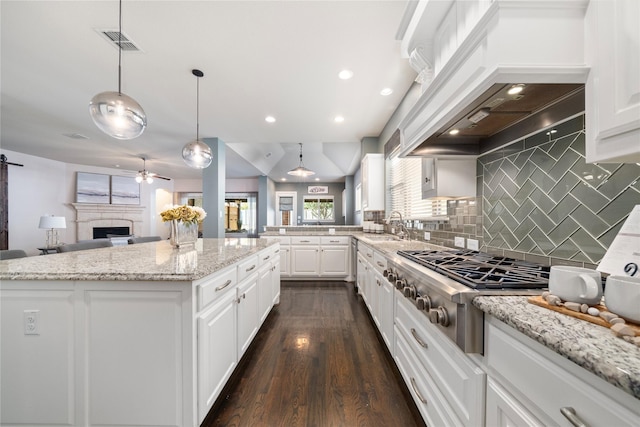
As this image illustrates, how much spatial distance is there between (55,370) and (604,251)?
2.54 meters

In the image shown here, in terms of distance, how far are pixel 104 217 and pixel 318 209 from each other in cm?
717

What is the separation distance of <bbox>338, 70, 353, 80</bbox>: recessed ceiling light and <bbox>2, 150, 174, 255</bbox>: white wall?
7.67m

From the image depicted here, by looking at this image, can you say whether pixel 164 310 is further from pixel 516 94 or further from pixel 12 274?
pixel 516 94

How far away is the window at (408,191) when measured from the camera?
2367 mm

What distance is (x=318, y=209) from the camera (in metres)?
9.92

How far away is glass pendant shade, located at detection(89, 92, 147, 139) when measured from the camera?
1608 mm

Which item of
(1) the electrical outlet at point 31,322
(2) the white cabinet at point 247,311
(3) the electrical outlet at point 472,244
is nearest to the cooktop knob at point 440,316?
(3) the electrical outlet at point 472,244

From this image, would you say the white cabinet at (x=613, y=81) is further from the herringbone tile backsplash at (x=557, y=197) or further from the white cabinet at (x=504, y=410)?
the white cabinet at (x=504, y=410)

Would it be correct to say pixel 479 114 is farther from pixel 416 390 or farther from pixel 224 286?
pixel 224 286

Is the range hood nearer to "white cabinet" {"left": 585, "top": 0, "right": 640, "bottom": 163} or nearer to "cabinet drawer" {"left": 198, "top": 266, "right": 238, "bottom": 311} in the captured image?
"white cabinet" {"left": 585, "top": 0, "right": 640, "bottom": 163}

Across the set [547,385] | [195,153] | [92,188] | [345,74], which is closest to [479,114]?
[547,385]

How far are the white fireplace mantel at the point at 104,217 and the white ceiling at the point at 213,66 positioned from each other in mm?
2926

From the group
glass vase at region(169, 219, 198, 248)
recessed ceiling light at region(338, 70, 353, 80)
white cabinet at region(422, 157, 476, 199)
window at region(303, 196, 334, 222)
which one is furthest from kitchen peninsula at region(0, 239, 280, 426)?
window at region(303, 196, 334, 222)

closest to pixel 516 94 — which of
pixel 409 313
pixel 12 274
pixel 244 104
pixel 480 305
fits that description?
pixel 480 305
